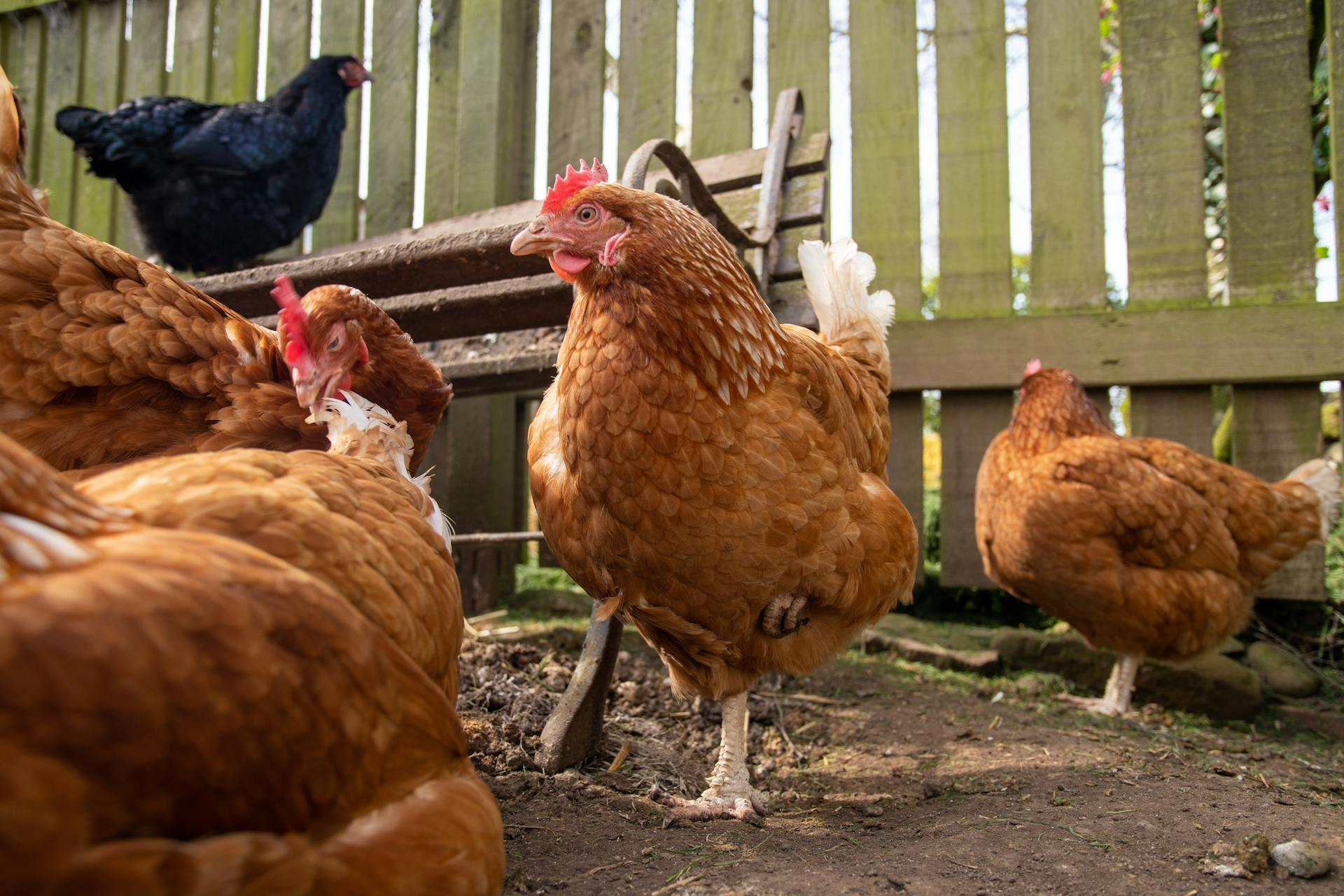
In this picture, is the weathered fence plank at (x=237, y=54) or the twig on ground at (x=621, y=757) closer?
the twig on ground at (x=621, y=757)

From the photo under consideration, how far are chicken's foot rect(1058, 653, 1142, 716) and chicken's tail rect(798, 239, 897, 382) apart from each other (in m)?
1.70

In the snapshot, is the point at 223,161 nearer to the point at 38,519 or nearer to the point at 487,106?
the point at 487,106

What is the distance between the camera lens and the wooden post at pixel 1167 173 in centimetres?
337

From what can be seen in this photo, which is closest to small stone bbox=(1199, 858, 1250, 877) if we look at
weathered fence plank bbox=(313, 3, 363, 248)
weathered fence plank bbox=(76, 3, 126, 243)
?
weathered fence plank bbox=(313, 3, 363, 248)

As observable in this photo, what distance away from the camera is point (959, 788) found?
226 cm

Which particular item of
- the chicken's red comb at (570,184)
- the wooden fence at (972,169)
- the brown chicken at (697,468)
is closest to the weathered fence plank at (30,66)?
the wooden fence at (972,169)

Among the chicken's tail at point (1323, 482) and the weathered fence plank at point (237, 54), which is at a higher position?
the weathered fence plank at point (237, 54)

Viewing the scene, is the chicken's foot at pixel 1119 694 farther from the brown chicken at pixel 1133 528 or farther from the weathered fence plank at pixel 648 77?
the weathered fence plank at pixel 648 77

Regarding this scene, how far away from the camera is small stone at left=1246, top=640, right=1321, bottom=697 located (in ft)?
11.0

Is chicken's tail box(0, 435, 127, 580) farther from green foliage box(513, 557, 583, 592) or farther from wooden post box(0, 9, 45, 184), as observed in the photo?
wooden post box(0, 9, 45, 184)

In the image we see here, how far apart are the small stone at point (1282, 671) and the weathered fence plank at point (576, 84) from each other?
362cm

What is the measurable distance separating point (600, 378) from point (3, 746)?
1.37 meters

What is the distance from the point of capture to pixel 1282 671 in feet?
11.1

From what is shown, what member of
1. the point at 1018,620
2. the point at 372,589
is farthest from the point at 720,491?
the point at 1018,620
